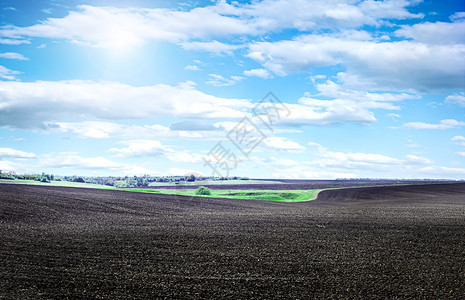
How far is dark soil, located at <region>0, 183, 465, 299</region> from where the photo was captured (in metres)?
11.1

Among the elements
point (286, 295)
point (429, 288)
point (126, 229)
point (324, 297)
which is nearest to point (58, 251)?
point (126, 229)

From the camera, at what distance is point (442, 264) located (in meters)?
14.0

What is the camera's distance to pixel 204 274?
40.6 feet

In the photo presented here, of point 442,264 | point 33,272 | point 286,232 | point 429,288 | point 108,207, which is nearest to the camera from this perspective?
point 429,288

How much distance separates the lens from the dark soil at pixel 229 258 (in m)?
11.1

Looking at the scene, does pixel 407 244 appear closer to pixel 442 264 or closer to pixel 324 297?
pixel 442 264

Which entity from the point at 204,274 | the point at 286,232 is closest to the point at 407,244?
the point at 286,232

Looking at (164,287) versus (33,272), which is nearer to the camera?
(164,287)

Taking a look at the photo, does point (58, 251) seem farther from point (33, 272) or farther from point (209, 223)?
point (209, 223)

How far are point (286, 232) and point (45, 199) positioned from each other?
903 inches

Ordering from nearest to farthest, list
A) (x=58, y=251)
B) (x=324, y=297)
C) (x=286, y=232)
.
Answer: (x=324, y=297) < (x=58, y=251) < (x=286, y=232)

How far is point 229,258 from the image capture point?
14.4 m

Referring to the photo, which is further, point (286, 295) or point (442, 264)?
point (442, 264)

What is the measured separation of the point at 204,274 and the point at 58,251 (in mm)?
6685
